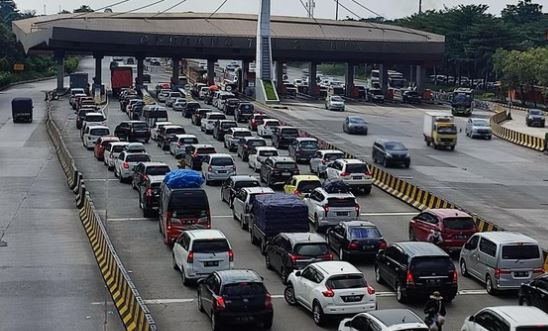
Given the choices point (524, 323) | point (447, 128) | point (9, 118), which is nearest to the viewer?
point (524, 323)

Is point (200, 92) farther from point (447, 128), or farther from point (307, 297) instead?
point (307, 297)

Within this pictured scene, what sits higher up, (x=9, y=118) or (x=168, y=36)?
(x=168, y=36)

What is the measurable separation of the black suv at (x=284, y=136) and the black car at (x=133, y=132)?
29.4ft

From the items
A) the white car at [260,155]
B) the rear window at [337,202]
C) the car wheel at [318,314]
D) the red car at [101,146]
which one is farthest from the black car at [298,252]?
the red car at [101,146]

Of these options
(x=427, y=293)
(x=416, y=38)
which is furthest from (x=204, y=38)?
(x=427, y=293)

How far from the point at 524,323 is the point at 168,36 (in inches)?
4355

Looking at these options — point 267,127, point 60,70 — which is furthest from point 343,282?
point 60,70

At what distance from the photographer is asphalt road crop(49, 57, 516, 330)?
26234 mm

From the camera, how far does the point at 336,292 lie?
24938 mm

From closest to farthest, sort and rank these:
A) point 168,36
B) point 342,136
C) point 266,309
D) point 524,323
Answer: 1. point 524,323
2. point 266,309
3. point 342,136
4. point 168,36

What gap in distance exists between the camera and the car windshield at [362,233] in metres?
32.2

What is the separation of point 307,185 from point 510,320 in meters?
22.1

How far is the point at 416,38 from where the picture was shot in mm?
139625

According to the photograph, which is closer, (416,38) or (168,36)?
(168,36)
